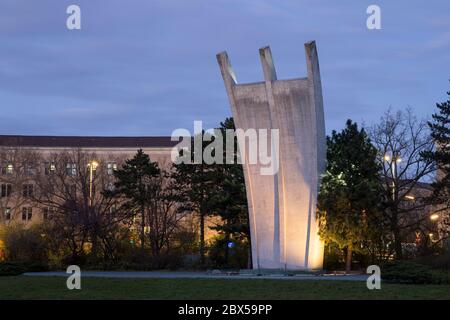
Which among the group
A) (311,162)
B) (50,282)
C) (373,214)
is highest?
(311,162)

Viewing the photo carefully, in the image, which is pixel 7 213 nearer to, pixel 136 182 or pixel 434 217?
pixel 136 182

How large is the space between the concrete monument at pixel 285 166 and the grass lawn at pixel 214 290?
710 cm

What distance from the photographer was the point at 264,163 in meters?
33.8

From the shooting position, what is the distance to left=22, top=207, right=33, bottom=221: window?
254 feet

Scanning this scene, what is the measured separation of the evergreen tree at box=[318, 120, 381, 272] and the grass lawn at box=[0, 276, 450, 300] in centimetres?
787

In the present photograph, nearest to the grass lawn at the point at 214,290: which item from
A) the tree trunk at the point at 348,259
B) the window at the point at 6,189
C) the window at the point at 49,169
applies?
the tree trunk at the point at 348,259

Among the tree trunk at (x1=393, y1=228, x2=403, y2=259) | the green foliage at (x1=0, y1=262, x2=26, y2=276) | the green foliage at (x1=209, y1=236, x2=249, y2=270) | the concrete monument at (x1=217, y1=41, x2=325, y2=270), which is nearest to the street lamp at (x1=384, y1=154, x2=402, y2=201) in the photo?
the tree trunk at (x1=393, y1=228, x2=403, y2=259)

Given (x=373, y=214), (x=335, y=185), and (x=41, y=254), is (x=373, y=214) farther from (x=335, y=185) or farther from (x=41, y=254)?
(x=41, y=254)

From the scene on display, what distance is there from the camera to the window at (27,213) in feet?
254

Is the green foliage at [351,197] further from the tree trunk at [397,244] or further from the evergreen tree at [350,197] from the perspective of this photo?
the tree trunk at [397,244]

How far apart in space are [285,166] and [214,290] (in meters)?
11.7

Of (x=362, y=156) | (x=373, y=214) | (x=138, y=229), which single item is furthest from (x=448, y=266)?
(x=138, y=229)

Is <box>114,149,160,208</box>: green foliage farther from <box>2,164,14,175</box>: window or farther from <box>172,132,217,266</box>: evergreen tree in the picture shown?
<box>2,164,14,175</box>: window
